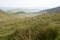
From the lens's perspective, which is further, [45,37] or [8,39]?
[8,39]

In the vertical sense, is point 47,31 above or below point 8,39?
above

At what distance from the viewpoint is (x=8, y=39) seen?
12.9 m

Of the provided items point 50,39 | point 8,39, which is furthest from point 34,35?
point 8,39

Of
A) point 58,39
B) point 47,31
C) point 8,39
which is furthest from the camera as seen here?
point 8,39

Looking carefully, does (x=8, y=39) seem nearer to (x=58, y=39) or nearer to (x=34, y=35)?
(x=34, y=35)

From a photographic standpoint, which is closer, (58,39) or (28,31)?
(58,39)

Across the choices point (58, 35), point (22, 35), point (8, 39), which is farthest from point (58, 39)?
point (8, 39)

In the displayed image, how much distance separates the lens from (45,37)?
37.0ft

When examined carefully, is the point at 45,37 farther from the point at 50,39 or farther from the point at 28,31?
the point at 28,31

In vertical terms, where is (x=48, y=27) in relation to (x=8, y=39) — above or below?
above

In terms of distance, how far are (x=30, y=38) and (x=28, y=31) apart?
1.28m

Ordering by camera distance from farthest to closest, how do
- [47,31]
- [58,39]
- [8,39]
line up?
[8,39]
[47,31]
[58,39]

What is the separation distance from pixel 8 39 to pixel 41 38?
275cm

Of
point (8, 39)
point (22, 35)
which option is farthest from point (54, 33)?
point (8, 39)
